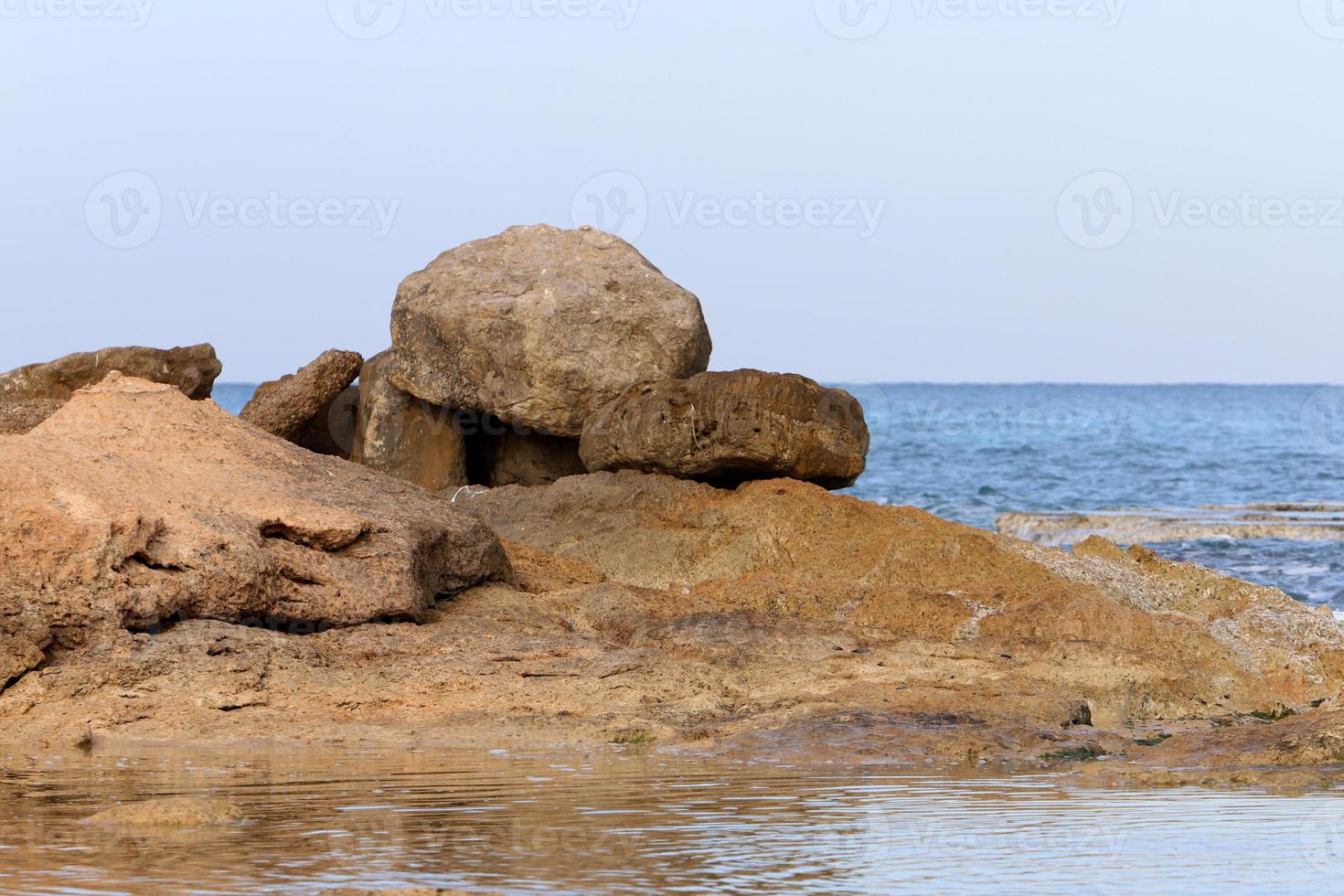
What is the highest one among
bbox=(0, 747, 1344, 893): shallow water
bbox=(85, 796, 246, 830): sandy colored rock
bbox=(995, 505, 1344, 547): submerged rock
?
bbox=(995, 505, 1344, 547): submerged rock

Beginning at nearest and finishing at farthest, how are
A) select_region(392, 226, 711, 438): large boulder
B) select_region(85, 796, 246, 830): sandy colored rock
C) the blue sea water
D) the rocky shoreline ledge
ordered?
select_region(85, 796, 246, 830): sandy colored rock < the rocky shoreline ledge < select_region(392, 226, 711, 438): large boulder < the blue sea water

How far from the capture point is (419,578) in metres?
9.49

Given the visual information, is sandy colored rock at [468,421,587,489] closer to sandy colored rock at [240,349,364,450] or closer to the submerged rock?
sandy colored rock at [240,349,364,450]

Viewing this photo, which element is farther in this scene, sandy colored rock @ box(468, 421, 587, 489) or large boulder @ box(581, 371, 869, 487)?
sandy colored rock @ box(468, 421, 587, 489)

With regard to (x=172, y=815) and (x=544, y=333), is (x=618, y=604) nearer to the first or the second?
(x=544, y=333)

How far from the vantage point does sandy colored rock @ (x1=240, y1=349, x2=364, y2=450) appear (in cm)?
1429

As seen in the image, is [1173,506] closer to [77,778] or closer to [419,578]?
[419,578]

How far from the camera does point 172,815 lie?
5.66 m

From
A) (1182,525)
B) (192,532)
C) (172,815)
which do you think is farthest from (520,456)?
(1182,525)

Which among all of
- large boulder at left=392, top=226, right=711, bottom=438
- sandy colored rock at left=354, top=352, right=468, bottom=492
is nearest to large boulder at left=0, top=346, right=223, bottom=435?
sandy colored rock at left=354, top=352, right=468, bottom=492

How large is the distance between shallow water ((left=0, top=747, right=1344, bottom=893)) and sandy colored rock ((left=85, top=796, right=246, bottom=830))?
0.08 metres

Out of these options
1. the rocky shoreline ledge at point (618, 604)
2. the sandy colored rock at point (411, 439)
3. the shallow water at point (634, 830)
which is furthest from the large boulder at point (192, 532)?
the sandy colored rock at point (411, 439)

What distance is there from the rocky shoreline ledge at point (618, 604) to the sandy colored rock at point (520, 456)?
94 centimetres

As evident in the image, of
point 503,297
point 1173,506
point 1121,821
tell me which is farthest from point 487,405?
point 1173,506
